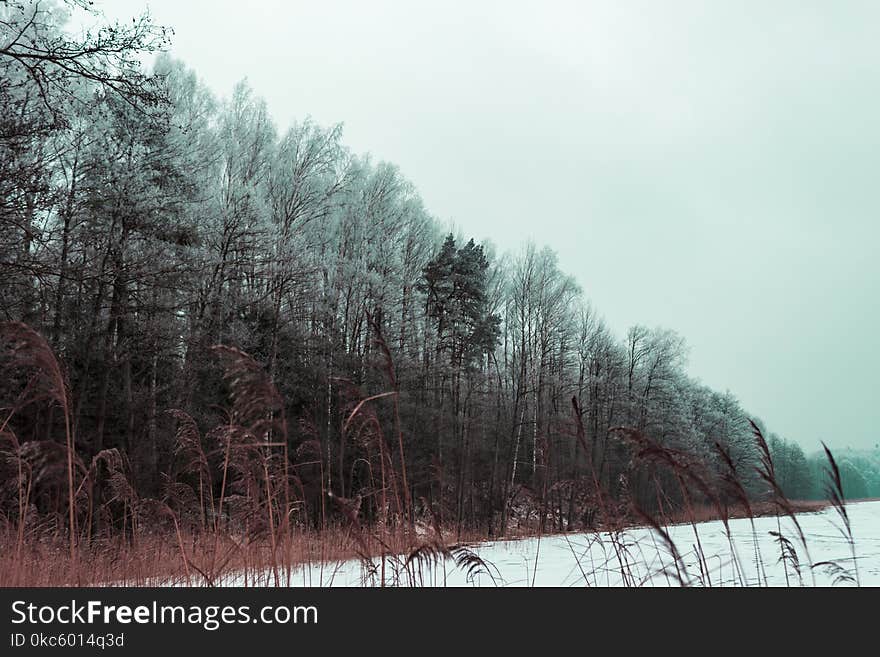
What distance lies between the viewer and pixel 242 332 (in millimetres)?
15844

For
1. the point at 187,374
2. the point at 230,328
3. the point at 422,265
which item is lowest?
the point at 187,374

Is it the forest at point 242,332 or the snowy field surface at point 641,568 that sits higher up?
the forest at point 242,332

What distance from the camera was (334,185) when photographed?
69.1 feet

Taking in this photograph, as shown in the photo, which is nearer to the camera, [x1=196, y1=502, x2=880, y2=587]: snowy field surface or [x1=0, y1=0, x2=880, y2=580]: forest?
[x1=0, y1=0, x2=880, y2=580]: forest

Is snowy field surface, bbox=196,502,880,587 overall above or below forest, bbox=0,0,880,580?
below

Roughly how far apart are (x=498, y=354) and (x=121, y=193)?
23.6 meters

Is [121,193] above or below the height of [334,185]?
below

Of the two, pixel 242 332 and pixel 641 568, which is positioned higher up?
pixel 242 332

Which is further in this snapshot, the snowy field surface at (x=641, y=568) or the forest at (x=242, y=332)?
the snowy field surface at (x=641, y=568)

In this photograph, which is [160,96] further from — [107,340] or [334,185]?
[334,185]

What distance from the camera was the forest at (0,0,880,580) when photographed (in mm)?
3361

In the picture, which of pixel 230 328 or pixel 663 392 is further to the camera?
pixel 663 392

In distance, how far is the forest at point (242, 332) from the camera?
3361mm

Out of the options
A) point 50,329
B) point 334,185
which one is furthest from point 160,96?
point 334,185
